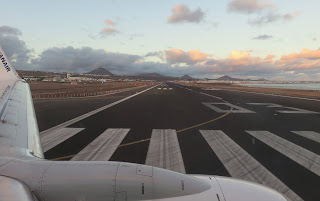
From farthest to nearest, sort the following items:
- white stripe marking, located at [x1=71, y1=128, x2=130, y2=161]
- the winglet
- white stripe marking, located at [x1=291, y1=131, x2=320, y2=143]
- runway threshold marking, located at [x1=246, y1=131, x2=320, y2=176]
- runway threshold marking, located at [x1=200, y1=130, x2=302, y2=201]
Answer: white stripe marking, located at [x1=291, y1=131, x2=320, y2=143]
the winglet
white stripe marking, located at [x1=71, y1=128, x2=130, y2=161]
runway threshold marking, located at [x1=246, y1=131, x2=320, y2=176]
runway threshold marking, located at [x1=200, y1=130, x2=302, y2=201]

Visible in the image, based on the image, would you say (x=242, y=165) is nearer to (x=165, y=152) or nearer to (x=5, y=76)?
(x=165, y=152)

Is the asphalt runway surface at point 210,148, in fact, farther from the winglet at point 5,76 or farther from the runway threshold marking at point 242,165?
the winglet at point 5,76

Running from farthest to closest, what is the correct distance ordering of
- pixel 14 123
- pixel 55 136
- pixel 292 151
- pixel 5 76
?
pixel 55 136
pixel 5 76
pixel 292 151
pixel 14 123

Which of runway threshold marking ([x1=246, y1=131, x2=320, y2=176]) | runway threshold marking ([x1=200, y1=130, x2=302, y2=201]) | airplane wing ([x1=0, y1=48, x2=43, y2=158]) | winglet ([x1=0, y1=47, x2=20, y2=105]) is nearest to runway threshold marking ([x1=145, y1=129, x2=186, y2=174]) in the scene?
runway threshold marking ([x1=200, y1=130, x2=302, y2=201])

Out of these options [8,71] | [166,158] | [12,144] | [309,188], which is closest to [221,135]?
[166,158]

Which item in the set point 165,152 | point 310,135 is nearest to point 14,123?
point 165,152

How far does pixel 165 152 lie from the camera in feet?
27.5

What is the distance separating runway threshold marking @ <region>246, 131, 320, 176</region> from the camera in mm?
7344

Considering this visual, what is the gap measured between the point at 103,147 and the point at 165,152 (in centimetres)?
276

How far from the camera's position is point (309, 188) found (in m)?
5.69

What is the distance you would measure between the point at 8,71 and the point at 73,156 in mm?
5651

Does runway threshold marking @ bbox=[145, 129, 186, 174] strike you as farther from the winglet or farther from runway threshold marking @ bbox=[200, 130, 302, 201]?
the winglet

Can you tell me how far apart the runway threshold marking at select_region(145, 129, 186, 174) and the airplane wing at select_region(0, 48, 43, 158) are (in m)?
3.68

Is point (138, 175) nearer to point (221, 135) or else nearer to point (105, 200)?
point (105, 200)
